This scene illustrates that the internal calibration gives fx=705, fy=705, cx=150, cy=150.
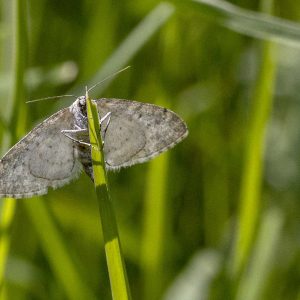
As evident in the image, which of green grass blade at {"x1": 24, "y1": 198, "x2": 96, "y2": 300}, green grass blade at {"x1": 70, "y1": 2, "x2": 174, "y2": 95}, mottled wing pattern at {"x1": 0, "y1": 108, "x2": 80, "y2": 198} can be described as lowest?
green grass blade at {"x1": 24, "y1": 198, "x2": 96, "y2": 300}

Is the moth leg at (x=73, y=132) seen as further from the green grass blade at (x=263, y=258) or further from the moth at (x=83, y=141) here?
the green grass blade at (x=263, y=258)

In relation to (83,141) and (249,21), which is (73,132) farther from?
(249,21)

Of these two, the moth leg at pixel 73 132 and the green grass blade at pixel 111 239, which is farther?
the moth leg at pixel 73 132

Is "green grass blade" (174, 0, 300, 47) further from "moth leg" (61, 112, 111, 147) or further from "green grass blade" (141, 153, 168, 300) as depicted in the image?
"green grass blade" (141, 153, 168, 300)

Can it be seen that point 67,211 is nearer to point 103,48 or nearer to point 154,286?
point 154,286

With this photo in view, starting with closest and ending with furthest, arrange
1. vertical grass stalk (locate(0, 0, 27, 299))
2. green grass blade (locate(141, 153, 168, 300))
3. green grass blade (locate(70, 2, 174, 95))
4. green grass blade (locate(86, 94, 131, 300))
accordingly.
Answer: green grass blade (locate(86, 94, 131, 300)) → vertical grass stalk (locate(0, 0, 27, 299)) → green grass blade (locate(70, 2, 174, 95)) → green grass blade (locate(141, 153, 168, 300))

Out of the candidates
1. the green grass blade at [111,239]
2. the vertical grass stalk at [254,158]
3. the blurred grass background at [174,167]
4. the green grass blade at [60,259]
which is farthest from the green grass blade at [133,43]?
the green grass blade at [111,239]

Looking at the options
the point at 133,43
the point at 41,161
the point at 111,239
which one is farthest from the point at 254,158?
the point at 111,239

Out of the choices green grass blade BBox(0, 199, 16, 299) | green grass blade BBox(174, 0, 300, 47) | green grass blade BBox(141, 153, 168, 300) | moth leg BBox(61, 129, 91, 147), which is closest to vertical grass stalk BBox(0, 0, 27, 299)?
green grass blade BBox(0, 199, 16, 299)
